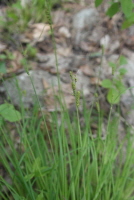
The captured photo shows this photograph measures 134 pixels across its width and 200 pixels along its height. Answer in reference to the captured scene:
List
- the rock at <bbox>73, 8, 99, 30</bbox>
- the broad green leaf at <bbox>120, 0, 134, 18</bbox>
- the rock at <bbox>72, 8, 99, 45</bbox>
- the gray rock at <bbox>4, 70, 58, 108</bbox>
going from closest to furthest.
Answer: the broad green leaf at <bbox>120, 0, 134, 18</bbox>
the gray rock at <bbox>4, 70, 58, 108</bbox>
the rock at <bbox>72, 8, 99, 45</bbox>
the rock at <bbox>73, 8, 99, 30</bbox>

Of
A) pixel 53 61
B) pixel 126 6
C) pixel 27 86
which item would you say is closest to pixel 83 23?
pixel 53 61

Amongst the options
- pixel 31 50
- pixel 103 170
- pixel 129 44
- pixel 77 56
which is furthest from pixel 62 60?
pixel 103 170

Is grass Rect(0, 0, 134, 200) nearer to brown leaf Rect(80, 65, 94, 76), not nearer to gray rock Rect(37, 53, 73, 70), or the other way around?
brown leaf Rect(80, 65, 94, 76)

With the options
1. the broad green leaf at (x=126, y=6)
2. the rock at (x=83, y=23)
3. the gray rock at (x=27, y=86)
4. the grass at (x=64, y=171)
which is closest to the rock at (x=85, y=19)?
the rock at (x=83, y=23)

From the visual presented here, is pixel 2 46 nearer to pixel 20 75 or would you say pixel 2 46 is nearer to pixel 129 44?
pixel 20 75

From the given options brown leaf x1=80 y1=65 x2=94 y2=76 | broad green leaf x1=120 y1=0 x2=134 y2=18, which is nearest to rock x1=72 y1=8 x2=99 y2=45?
brown leaf x1=80 y1=65 x2=94 y2=76

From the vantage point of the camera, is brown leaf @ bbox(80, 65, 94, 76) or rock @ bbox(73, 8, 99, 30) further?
rock @ bbox(73, 8, 99, 30)

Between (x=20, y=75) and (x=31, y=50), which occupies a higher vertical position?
(x=31, y=50)

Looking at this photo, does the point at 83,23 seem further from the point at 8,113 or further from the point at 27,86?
the point at 8,113

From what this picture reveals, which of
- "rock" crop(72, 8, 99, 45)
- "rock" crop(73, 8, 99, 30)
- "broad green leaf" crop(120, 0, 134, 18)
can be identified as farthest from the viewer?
"rock" crop(73, 8, 99, 30)
